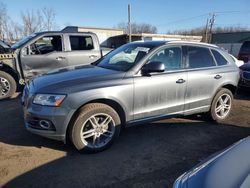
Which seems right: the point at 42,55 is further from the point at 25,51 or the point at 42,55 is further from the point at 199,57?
the point at 199,57

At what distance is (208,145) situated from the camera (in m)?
4.43

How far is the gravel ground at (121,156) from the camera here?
10.8 feet

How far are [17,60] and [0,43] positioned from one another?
0.90 m

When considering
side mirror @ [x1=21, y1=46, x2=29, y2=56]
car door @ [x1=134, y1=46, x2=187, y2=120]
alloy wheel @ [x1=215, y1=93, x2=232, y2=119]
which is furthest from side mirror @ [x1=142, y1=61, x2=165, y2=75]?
side mirror @ [x1=21, y1=46, x2=29, y2=56]

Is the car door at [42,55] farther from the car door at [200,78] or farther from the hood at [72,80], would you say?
the car door at [200,78]

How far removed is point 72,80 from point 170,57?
185 centimetres

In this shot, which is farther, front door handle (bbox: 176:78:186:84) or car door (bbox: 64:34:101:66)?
car door (bbox: 64:34:101:66)

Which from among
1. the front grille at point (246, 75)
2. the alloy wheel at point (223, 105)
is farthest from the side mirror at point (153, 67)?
the front grille at point (246, 75)

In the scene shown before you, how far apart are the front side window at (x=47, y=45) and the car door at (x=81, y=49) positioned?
1.02ft

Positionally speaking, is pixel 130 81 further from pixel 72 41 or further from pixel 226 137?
pixel 72 41

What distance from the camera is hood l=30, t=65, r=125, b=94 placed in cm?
370

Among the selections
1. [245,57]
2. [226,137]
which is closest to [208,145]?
[226,137]

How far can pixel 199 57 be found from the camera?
16.5 feet

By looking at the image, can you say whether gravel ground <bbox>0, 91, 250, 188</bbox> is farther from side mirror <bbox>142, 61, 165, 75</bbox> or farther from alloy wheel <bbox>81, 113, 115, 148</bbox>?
side mirror <bbox>142, 61, 165, 75</bbox>
